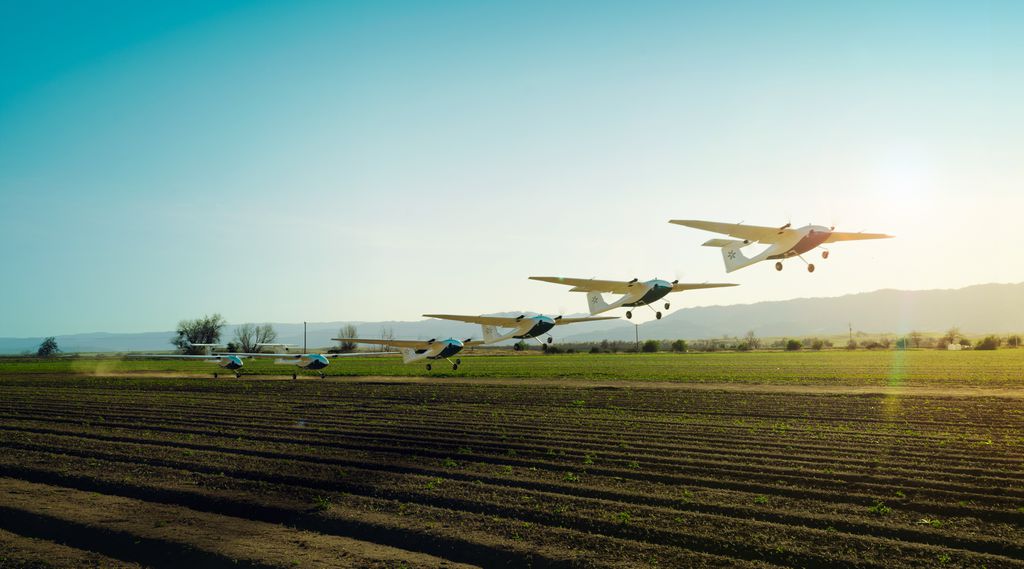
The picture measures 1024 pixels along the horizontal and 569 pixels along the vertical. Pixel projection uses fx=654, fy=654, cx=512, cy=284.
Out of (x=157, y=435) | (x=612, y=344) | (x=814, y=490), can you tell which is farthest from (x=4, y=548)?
(x=612, y=344)

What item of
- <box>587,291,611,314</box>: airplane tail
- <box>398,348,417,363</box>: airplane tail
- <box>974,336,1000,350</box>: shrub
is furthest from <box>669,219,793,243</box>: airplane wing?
<box>974,336,1000,350</box>: shrub

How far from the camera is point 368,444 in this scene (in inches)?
921

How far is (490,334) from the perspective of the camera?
44.4m

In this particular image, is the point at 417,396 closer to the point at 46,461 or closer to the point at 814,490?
the point at 46,461

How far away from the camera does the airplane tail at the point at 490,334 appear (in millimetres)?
43250

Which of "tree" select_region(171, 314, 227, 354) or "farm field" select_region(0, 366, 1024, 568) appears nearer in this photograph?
"farm field" select_region(0, 366, 1024, 568)

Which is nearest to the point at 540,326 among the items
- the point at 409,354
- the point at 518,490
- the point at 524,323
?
the point at 524,323

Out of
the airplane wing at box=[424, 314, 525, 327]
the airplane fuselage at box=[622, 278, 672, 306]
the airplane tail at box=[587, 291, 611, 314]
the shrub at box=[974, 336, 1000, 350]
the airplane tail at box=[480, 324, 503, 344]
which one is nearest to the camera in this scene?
the airplane fuselage at box=[622, 278, 672, 306]

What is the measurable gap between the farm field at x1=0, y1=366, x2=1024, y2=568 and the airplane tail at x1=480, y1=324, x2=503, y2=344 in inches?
470

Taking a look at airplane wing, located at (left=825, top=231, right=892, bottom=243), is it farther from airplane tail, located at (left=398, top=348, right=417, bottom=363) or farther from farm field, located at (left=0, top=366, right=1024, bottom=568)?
airplane tail, located at (left=398, top=348, right=417, bottom=363)

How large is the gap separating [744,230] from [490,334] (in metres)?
27.1

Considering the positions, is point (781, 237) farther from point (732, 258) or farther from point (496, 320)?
point (496, 320)

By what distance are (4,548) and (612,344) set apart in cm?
14773

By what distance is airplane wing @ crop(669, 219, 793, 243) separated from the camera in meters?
17.9
